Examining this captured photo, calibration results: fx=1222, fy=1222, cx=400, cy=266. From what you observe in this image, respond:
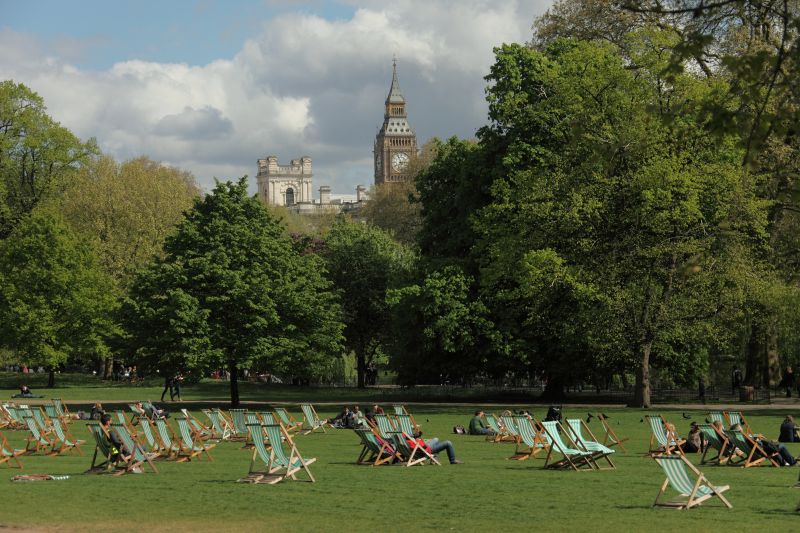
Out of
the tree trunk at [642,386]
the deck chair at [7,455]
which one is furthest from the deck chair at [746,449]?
the tree trunk at [642,386]

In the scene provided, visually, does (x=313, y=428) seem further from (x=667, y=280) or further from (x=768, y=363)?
(x=768, y=363)

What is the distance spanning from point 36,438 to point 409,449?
8.00 m

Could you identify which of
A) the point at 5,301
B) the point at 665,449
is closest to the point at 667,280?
the point at 665,449

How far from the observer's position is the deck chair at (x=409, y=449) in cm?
2147

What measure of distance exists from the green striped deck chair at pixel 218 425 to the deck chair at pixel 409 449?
7.40m

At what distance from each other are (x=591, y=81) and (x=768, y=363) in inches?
684

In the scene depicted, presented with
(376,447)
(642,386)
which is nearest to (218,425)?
(376,447)

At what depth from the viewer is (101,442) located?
2019 centimetres

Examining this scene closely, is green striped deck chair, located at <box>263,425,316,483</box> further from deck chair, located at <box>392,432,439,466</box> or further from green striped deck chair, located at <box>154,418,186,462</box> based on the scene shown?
green striped deck chair, located at <box>154,418,186,462</box>

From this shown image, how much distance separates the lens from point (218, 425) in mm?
28641

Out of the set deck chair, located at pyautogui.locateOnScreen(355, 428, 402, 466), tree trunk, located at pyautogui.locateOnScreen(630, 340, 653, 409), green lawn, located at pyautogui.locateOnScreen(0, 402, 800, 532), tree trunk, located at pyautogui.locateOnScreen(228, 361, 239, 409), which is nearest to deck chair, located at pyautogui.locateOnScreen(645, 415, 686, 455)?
green lawn, located at pyautogui.locateOnScreen(0, 402, 800, 532)

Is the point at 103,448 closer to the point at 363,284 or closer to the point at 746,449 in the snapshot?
the point at 746,449

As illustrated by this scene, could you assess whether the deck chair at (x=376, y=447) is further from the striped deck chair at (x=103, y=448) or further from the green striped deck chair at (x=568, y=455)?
the striped deck chair at (x=103, y=448)

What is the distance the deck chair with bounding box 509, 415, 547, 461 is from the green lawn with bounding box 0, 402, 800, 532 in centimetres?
49
